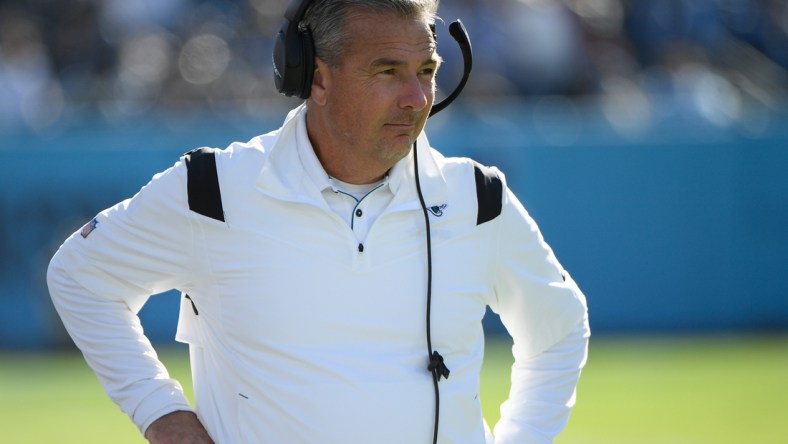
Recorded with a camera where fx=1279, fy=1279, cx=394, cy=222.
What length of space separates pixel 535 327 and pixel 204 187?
0.95m

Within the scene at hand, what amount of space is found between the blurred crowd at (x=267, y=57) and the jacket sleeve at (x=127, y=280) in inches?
331

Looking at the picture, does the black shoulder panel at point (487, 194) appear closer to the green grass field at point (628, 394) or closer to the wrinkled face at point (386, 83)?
the wrinkled face at point (386, 83)

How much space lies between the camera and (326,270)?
3.06 metres

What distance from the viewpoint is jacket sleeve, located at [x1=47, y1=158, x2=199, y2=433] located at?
10.3 ft

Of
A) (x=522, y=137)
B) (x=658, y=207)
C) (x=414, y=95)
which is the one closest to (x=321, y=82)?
(x=414, y=95)

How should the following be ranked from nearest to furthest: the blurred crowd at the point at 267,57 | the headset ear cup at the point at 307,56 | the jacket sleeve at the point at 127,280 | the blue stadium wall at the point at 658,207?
the jacket sleeve at the point at 127,280 < the headset ear cup at the point at 307,56 < the blue stadium wall at the point at 658,207 < the blurred crowd at the point at 267,57

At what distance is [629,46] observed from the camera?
44.1ft

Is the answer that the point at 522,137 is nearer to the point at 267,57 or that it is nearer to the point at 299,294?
the point at 267,57

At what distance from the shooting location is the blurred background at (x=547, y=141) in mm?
11008

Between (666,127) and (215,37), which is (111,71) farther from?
(666,127)

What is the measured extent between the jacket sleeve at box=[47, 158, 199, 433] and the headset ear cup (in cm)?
40

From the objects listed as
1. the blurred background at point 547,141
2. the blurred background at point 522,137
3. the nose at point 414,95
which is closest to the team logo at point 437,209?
the nose at point 414,95

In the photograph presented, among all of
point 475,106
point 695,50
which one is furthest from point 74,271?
point 695,50

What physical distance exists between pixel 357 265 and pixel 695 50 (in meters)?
10.8
